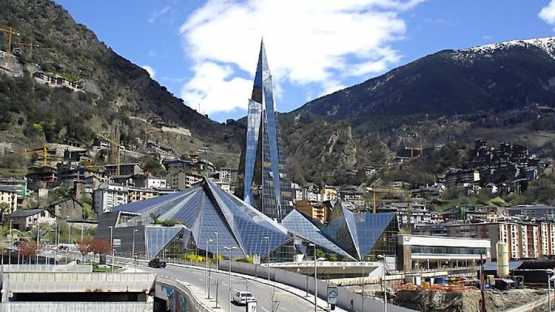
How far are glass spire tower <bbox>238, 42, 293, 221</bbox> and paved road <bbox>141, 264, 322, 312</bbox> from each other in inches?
2121

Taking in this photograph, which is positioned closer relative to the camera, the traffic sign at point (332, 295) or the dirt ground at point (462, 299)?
the traffic sign at point (332, 295)

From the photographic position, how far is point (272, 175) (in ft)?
456

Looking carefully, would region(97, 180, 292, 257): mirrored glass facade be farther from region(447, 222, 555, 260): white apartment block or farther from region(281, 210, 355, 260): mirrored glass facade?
region(447, 222, 555, 260): white apartment block

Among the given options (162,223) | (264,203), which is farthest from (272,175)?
(162,223)

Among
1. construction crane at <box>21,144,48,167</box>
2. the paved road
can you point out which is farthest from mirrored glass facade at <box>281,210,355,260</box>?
construction crane at <box>21,144,48,167</box>

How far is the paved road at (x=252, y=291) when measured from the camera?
50.1 metres

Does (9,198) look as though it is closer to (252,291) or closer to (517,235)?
(517,235)

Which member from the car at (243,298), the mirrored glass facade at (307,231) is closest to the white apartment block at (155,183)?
the mirrored glass facade at (307,231)

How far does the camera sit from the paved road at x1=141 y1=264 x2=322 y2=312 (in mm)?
50125

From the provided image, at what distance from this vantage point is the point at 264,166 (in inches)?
5453

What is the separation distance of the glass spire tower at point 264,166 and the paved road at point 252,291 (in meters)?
53.9

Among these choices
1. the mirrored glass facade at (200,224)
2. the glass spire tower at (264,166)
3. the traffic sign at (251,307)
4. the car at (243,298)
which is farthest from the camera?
the glass spire tower at (264,166)

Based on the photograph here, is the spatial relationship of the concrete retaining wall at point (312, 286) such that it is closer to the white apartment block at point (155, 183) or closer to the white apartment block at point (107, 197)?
the white apartment block at point (107, 197)

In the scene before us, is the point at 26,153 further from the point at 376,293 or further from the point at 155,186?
the point at 376,293
